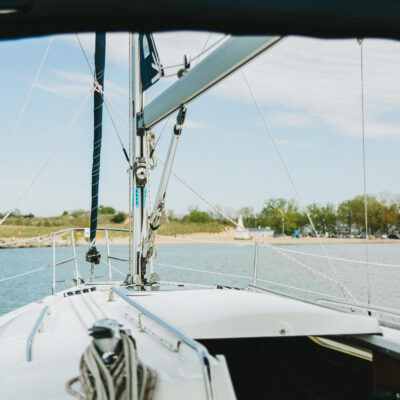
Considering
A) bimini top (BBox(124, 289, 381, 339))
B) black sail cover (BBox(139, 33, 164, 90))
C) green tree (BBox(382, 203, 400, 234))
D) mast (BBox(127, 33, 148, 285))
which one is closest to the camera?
bimini top (BBox(124, 289, 381, 339))

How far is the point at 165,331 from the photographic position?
6.69 feet

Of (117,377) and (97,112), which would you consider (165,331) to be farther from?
(97,112)

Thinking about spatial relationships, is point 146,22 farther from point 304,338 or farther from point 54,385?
point 304,338

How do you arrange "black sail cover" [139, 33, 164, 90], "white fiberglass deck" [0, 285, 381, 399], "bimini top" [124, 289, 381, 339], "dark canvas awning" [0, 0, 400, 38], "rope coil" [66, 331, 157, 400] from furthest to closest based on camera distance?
"black sail cover" [139, 33, 164, 90]
"bimini top" [124, 289, 381, 339]
"white fiberglass deck" [0, 285, 381, 399]
"rope coil" [66, 331, 157, 400]
"dark canvas awning" [0, 0, 400, 38]

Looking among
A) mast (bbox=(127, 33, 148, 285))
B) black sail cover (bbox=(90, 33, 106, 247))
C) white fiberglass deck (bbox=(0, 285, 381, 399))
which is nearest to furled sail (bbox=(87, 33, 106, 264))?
black sail cover (bbox=(90, 33, 106, 247))

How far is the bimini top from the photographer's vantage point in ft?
6.64

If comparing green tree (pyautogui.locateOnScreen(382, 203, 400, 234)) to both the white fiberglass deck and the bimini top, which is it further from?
the bimini top

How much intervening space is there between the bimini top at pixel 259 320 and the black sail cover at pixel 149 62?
Answer: 192 centimetres

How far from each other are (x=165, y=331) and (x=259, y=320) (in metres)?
0.42

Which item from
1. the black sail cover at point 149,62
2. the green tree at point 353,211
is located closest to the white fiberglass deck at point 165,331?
the black sail cover at point 149,62

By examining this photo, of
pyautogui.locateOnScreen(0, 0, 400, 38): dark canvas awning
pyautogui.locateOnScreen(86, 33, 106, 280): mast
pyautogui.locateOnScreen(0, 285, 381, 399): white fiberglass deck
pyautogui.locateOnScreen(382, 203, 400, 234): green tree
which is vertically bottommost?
pyautogui.locateOnScreen(0, 285, 381, 399): white fiberglass deck

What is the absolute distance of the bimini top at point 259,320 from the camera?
2.02m

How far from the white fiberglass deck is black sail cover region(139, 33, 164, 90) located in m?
1.70

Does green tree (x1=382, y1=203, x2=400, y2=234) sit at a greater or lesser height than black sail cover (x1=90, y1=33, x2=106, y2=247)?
lesser
